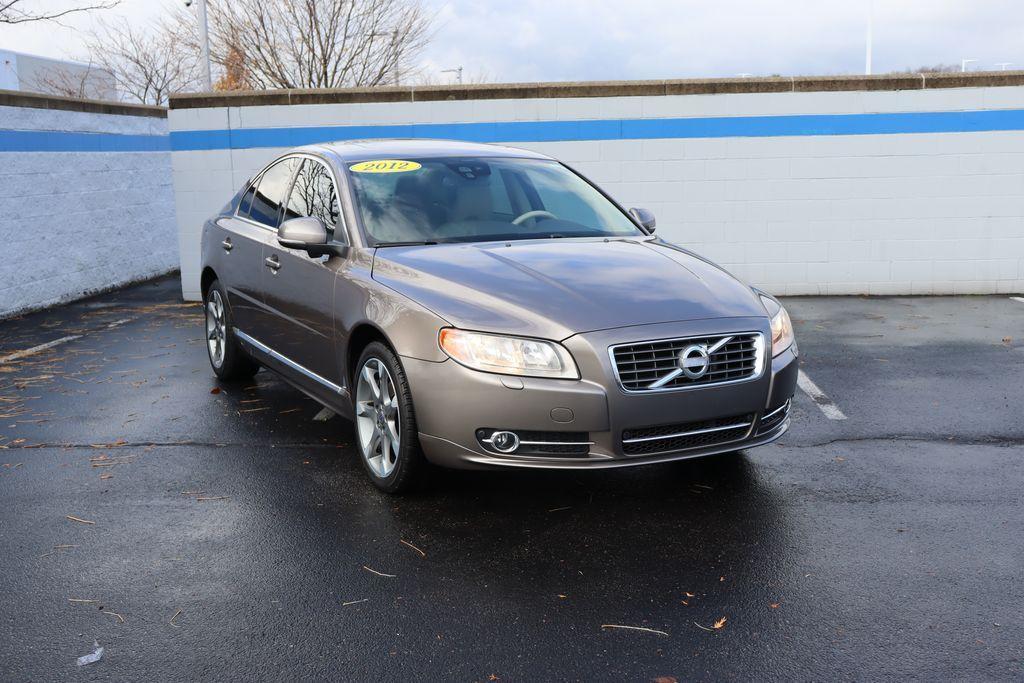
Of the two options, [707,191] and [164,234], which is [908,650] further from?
[164,234]

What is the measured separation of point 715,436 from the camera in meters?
4.48

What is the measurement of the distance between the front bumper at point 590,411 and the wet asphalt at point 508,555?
13.9 inches

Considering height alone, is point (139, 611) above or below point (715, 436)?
below

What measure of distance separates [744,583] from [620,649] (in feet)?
2.43

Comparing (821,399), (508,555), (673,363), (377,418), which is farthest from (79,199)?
(673,363)

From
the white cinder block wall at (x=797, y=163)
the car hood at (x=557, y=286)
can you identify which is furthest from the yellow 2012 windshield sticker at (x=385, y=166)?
the white cinder block wall at (x=797, y=163)

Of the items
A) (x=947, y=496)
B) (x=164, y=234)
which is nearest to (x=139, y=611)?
(x=947, y=496)

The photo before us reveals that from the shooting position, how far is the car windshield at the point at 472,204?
5441mm

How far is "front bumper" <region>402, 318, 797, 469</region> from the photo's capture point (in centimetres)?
421

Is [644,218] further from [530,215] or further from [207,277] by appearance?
[207,277]

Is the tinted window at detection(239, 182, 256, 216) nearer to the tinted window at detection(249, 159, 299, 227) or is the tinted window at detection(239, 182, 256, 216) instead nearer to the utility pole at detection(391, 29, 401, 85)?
the tinted window at detection(249, 159, 299, 227)

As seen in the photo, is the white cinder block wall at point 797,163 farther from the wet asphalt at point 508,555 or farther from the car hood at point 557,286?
the car hood at point 557,286

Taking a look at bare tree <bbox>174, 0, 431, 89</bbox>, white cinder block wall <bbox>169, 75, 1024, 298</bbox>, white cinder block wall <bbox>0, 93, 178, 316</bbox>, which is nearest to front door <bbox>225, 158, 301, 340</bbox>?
white cinder block wall <bbox>169, 75, 1024, 298</bbox>

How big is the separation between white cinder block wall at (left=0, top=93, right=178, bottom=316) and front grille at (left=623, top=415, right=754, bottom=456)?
29.2ft
